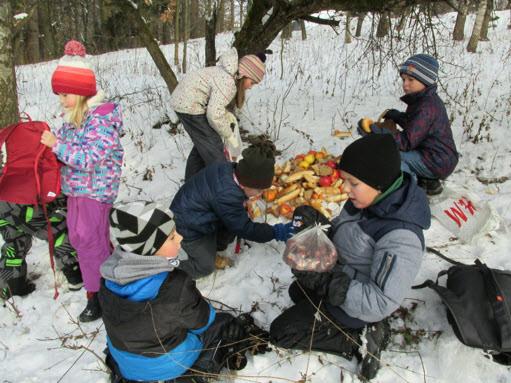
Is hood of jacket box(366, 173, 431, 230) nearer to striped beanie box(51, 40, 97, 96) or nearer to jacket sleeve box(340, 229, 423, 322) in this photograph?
jacket sleeve box(340, 229, 423, 322)

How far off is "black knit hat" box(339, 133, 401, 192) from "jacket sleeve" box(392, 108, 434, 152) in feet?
5.51

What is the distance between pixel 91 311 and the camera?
2.89 meters

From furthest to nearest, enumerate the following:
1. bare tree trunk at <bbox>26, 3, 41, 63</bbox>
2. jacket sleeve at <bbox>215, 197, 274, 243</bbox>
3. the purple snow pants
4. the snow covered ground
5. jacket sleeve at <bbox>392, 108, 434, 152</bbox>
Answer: bare tree trunk at <bbox>26, 3, 41, 63</bbox>, jacket sleeve at <bbox>392, 108, 434, 152</bbox>, jacket sleeve at <bbox>215, 197, 274, 243</bbox>, the purple snow pants, the snow covered ground

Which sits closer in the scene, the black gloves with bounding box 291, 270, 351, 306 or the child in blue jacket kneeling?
the child in blue jacket kneeling

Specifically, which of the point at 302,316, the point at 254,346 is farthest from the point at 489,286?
the point at 254,346

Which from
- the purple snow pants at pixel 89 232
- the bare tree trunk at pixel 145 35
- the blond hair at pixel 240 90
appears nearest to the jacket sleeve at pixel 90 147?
the purple snow pants at pixel 89 232

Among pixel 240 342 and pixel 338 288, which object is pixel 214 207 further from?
pixel 338 288

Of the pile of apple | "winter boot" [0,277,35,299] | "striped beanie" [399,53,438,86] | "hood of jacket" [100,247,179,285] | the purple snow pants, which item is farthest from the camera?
the pile of apple

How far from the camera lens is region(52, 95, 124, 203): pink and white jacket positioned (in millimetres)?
2523

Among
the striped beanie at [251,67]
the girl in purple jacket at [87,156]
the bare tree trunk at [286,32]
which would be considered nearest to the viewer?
the girl in purple jacket at [87,156]

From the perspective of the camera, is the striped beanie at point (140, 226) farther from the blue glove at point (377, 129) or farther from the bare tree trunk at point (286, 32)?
the bare tree trunk at point (286, 32)

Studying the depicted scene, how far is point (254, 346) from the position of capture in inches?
93.3

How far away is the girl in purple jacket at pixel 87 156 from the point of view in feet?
8.16

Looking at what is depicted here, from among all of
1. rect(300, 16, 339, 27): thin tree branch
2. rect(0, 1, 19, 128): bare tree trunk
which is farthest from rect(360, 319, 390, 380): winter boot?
rect(0, 1, 19, 128): bare tree trunk
